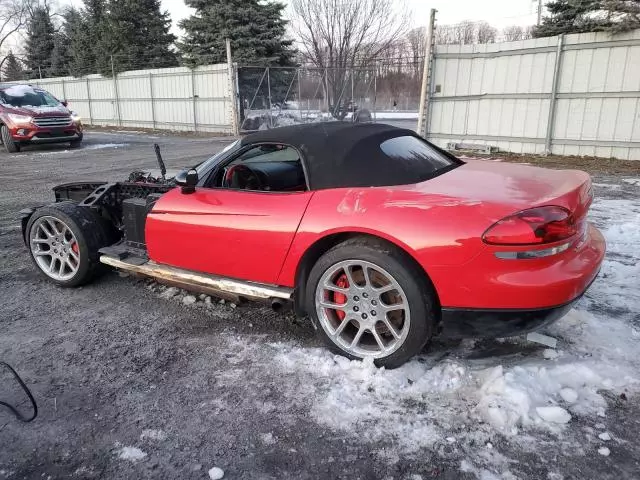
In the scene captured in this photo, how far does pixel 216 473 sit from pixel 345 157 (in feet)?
6.20

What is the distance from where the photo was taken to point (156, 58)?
31.2 meters

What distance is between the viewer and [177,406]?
8.61 ft

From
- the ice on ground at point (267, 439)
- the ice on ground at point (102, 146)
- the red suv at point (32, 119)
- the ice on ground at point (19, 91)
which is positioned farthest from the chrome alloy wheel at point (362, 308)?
the ice on ground at point (19, 91)

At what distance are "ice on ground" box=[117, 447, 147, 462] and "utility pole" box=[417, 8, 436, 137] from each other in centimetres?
1167

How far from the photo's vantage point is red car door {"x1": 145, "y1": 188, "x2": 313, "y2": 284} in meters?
3.09

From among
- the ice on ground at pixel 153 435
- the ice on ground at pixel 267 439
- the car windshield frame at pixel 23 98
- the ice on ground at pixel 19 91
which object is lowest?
the ice on ground at pixel 153 435

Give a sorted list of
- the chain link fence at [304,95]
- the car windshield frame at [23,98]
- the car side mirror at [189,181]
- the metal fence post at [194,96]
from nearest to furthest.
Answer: the car side mirror at [189,181], the car windshield frame at [23,98], the chain link fence at [304,95], the metal fence post at [194,96]

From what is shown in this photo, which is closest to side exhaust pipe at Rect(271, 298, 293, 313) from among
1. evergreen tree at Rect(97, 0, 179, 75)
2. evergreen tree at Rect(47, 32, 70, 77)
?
evergreen tree at Rect(97, 0, 179, 75)

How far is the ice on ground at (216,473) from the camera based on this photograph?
2.11 meters

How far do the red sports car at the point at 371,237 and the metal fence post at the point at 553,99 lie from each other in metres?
8.57

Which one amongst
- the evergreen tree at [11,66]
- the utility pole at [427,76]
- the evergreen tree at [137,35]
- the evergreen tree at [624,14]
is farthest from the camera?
the evergreen tree at [11,66]

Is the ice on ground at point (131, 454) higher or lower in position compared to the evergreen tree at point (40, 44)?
lower

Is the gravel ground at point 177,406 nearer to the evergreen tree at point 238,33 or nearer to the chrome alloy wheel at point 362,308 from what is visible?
the chrome alloy wheel at point 362,308

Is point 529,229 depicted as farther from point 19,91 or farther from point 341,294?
point 19,91
